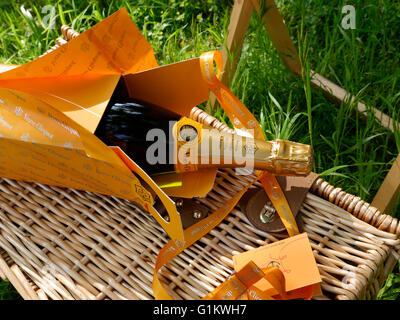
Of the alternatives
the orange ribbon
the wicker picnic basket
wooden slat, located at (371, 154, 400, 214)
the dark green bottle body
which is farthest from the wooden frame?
the dark green bottle body

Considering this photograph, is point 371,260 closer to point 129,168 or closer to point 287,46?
point 129,168

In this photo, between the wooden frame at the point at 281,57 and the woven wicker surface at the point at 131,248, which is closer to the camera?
the woven wicker surface at the point at 131,248

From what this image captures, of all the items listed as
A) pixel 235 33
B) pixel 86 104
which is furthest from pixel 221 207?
pixel 235 33

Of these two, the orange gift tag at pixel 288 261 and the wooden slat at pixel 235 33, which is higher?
the wooden slat at pixel 235 33

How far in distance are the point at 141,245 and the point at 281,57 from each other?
2.96 feet

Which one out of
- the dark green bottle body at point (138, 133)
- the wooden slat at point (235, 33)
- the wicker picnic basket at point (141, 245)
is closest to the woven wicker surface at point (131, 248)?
the wicker picnic basket at point (141, 245)

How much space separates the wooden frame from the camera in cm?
106

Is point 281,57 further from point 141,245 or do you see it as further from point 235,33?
point 141,245

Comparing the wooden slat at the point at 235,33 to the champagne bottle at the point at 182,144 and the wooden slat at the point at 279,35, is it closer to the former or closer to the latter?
the wooden slat at the point at 279,35

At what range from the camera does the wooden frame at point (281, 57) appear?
106cm

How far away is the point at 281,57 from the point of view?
1.50 metres

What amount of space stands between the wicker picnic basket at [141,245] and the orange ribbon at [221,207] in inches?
1.0

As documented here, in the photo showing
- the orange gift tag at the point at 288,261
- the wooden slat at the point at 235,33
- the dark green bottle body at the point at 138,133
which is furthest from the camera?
the wooden slat at the point at 235,33

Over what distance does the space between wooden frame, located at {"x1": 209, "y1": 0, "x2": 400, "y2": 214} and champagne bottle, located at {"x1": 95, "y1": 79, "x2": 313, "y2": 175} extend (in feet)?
1.03
